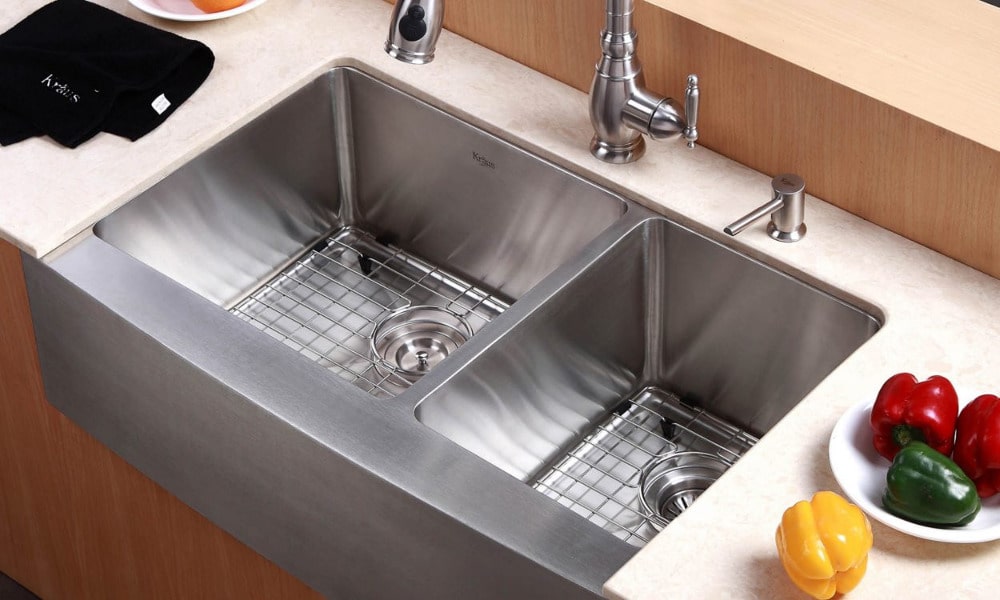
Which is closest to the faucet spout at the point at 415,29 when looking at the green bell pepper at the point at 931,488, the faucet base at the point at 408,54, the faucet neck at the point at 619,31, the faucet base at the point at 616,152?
the faucet base at the point at 408,54

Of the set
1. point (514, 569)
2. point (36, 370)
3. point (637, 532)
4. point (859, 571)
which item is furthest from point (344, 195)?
point (859, 571)

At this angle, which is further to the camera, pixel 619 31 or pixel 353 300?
pixel 353 300

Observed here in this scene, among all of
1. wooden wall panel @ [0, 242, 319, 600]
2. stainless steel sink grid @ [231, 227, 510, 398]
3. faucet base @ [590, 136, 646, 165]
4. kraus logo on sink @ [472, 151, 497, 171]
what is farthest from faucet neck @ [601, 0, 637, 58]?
A: wooden wall panel @ [0, 242, 319, 600]

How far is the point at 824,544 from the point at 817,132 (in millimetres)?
581

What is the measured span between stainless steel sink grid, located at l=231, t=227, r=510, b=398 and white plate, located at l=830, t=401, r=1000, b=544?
608mm

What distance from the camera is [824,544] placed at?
1.19 metres

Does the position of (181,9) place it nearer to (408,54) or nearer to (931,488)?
(408,54)

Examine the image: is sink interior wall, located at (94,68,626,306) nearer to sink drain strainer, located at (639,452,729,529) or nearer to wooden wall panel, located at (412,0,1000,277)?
wooden wall panel, located at (412,0,1000,277)

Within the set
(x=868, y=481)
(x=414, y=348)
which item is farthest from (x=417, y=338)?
(x=868, y=481)

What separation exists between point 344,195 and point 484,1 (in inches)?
13.2

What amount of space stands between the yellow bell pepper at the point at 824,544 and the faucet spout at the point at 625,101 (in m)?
0.53

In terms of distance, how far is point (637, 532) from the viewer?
→ 156 centimetres

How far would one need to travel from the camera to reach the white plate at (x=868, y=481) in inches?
49.0

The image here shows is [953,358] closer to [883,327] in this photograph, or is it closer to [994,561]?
[883,327]
